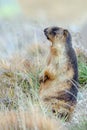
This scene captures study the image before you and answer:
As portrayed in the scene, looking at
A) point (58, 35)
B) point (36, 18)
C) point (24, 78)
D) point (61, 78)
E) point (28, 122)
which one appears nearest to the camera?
point (28, 122)

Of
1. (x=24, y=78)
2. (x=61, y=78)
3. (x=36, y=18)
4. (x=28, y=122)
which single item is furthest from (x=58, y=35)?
(x=36, y=18)

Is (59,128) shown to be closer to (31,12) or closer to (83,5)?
(31,12)

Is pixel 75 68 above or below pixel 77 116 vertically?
above

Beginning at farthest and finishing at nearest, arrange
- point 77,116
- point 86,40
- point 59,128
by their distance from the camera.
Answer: point 86,40 → point 77,116 → point 59,128

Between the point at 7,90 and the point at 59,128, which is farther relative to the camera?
the point at 7,90

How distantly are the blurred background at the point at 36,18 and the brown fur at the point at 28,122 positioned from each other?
415 cm

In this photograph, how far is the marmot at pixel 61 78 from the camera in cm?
835

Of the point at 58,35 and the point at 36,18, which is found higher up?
the point at 58,35

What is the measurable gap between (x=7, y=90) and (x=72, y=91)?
1.13 m

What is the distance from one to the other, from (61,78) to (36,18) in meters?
9.79

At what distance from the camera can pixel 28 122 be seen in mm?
7223

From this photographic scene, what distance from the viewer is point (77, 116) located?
8.31 meters

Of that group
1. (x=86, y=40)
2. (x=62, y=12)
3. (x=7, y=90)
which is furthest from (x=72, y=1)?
(x=7, y=90)

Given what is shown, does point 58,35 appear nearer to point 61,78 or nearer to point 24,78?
point 61,78
